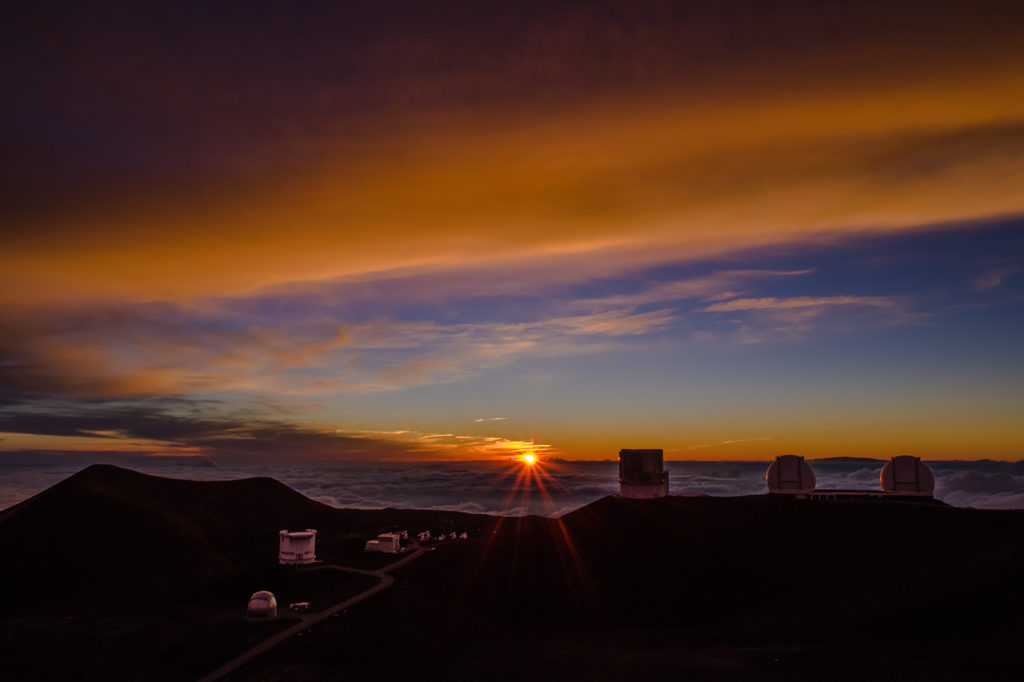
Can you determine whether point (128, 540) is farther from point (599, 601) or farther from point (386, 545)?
point (599, 601)

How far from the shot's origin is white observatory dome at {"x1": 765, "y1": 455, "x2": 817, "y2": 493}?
163 feet

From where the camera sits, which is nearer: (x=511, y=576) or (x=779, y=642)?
(x=779, y=642)

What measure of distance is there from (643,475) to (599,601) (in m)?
18.6

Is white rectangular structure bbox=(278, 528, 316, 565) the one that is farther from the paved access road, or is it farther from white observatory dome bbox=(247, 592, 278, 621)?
white observatory dome bbox=(247, 592, 278, 621)

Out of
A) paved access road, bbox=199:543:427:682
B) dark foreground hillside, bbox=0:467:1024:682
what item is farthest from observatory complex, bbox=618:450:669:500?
paved access road, bbox=199:543:427:682

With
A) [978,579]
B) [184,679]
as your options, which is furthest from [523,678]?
[978,579]

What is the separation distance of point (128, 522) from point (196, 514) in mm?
19535

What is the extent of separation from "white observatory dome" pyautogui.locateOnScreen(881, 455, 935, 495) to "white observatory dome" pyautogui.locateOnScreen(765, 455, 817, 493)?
5700 mm

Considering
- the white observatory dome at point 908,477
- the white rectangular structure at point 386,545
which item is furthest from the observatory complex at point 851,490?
the white rectangular structure at point 386,545

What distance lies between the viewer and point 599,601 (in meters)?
38.8

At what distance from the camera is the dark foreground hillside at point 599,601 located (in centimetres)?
2836

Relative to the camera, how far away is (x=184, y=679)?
28328 millimetres

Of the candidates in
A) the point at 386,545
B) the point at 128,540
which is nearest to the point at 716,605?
the point at 386,545

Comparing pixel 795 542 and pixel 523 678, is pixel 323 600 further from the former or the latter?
pixel 795 542
